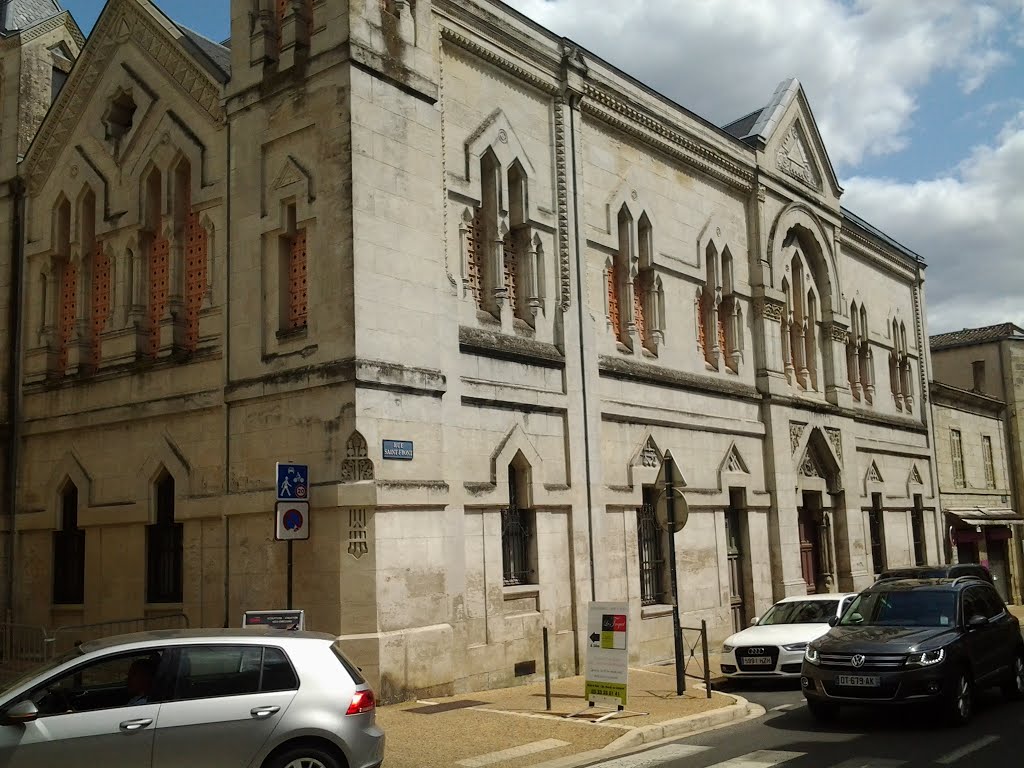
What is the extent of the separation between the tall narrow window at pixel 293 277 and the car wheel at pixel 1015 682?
10467 millimetres

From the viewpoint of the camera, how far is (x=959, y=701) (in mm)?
11250

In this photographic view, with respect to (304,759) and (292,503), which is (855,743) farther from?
(292,503)

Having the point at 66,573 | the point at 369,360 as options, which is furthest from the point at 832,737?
the point at 66,573

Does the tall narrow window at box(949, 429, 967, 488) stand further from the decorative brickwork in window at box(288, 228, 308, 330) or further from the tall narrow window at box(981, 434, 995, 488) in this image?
the decorative brickwork in window at box(288, 228, 308, 330)

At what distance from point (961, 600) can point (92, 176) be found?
15471 millimetres

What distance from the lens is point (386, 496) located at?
13547mm

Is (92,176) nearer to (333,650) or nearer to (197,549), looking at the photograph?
(197,549)

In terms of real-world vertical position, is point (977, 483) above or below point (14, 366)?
below

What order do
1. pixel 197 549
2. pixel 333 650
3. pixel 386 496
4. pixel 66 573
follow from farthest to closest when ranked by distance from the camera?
pixel 66 573 < pixel 197 549 < pixel 386 496 < pixel 333 650

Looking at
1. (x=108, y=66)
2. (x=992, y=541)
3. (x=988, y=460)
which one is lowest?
(x=992, y=541)

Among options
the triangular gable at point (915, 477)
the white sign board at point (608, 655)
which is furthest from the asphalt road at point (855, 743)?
the triangular gable at point (915, 477)

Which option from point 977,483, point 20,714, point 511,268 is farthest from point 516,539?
point 977,483

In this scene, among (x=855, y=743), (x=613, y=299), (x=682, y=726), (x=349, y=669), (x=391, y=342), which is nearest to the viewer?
(x=349, y=669)

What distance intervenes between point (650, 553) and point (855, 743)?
9381 millimetres
